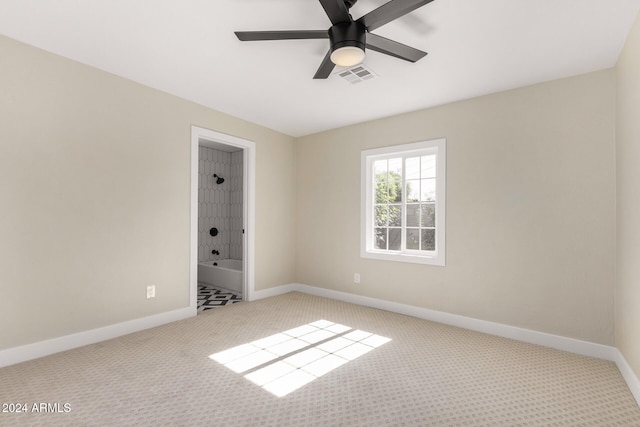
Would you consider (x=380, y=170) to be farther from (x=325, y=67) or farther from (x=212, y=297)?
(x=212, y=297)

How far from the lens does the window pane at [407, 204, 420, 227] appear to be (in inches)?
154

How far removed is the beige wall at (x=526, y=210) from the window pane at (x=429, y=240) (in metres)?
0.25

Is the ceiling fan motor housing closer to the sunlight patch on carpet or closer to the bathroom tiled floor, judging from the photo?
the sunlight patch on carpet

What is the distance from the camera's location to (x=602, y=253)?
8.88ft

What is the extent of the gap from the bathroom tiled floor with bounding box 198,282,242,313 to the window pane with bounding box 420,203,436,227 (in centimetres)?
270

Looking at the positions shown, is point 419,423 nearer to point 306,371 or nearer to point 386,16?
point 306,371

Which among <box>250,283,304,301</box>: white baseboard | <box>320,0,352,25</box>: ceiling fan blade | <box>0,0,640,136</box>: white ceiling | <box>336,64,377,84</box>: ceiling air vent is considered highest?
<box>0,0,640,136</box>: white ceiling

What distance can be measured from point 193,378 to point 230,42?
250cm

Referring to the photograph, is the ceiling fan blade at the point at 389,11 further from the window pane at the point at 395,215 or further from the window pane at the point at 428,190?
the window pane at the point at 395,215

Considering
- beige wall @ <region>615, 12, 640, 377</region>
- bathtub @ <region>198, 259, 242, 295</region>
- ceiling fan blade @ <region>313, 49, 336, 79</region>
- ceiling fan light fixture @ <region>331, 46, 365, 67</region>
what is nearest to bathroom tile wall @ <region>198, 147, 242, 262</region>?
bathtub @ <region>198, 259, 242, 295</region>

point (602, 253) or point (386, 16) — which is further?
point (602, 253)

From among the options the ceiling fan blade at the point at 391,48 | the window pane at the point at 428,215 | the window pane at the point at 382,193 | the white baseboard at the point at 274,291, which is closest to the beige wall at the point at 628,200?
→ the ceiling fan blade at the point at 391,48

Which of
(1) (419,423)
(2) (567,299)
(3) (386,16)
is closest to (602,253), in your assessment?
(2) (567,299)

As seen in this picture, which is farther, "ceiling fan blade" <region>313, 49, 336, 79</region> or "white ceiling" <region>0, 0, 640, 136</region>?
"ceiling fan blade" <region>313, 49, 336, 79</region>
